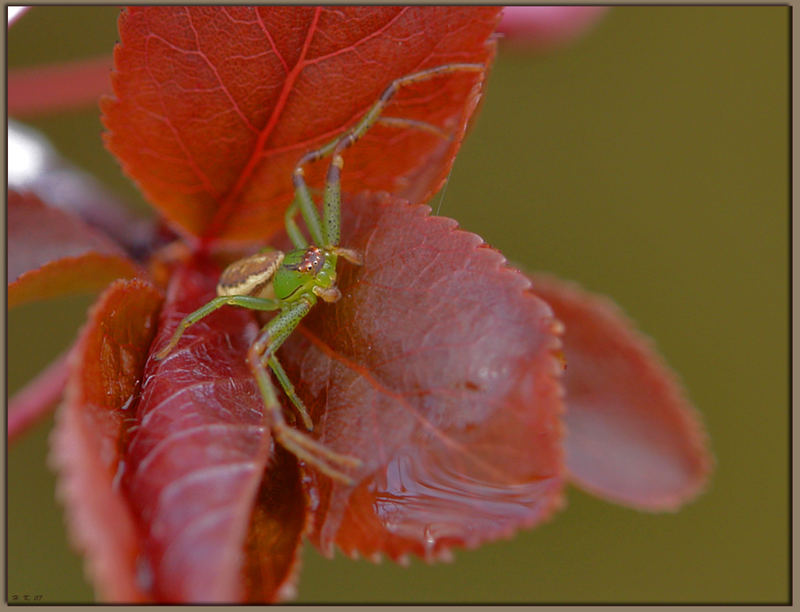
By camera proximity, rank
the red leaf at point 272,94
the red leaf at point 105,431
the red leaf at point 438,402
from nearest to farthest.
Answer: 1. the red leaf at point 105,431
2. the red leaf at point 438,402
3. the red leaf at point 272,94

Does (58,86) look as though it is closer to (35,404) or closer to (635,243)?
(35,404)

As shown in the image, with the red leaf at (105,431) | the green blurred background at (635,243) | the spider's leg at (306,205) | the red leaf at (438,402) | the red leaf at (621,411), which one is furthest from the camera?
the green blurred background at (635,243)

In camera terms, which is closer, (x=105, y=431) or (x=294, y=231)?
(x=105, y=431)

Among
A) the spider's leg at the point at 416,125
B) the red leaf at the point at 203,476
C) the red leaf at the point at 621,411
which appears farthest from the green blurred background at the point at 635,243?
the red leaf at the point at 203,476

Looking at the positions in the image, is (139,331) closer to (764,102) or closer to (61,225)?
(61,225)

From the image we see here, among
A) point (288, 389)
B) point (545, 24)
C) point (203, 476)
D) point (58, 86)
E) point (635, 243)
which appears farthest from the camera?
point (635, 243)

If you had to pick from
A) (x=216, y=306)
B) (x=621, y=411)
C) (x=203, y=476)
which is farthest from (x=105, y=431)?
(x=621, y=411)

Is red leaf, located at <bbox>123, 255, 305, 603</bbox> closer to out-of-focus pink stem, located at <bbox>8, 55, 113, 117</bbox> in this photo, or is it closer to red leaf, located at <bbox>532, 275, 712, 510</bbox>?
red leaf, located at <bbox>532, 275, 712, 510</bbox>

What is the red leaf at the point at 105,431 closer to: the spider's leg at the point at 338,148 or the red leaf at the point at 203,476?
the red leaf at the point at 203,476
